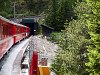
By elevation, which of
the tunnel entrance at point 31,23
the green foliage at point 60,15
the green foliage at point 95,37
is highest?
the green foliage at point 95,37

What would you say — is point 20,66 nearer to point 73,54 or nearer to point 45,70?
point 73,54

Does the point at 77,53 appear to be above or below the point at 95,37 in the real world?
below

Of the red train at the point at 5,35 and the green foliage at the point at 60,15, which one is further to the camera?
the green foliage at the point at 60,15

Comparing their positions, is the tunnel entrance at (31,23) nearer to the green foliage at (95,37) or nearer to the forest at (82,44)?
the forest at (82,44)

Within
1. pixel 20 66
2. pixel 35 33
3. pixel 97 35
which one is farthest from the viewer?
pixel 35 33

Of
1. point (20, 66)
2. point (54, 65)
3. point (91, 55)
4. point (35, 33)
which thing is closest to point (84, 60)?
point (91, 55)

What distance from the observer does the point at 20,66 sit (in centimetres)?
2362

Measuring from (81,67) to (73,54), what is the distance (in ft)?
2.61

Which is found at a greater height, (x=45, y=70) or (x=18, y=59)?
(x=45, y=70)

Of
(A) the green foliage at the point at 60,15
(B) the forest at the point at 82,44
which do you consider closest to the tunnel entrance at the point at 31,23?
(A) the green foliage at the point at 60,15

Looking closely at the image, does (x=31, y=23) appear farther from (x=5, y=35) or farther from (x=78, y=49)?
(x=78, y=49)

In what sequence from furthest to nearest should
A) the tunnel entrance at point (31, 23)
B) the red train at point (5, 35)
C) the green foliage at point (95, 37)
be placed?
the tunnel entrance at point (31, 23) → the red train at point (5, 35) → the green foliage at point (95, 37)

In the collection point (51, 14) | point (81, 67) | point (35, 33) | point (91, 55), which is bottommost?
point (35, 33)

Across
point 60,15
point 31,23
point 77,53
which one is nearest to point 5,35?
point 77,53
